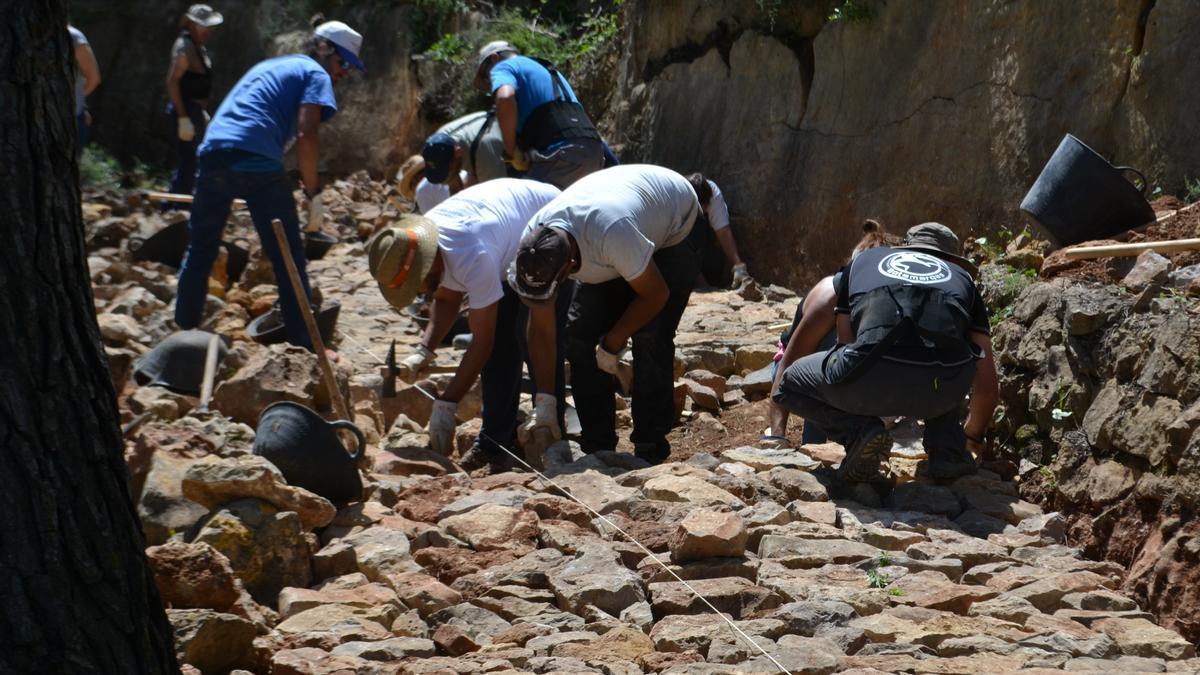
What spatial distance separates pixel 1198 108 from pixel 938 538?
3.00 metres

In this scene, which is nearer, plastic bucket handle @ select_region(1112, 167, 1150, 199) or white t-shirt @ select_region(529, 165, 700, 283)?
white t-shirt @ select_region(529, 165, 700, 283)

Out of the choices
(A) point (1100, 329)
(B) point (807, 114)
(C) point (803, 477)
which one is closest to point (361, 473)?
(C) point (803, 477)

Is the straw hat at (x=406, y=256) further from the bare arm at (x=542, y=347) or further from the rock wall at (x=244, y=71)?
the rock wall at (x=244, y=71)

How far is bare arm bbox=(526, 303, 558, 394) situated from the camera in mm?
5298

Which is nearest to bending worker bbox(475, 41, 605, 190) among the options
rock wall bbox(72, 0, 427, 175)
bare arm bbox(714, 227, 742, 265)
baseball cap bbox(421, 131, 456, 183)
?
baseball cap bbox(421, 131, 456, 183)

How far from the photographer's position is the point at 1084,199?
→ 5.79 meters

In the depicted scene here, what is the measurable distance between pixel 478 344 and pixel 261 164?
6.94 feet

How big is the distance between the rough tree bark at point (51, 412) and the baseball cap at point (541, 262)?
253 centimetres

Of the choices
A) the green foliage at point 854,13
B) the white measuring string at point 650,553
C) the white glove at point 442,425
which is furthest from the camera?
the green foliage at point 854,13

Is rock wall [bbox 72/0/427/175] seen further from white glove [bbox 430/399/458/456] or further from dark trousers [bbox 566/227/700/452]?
dark trousers [bbox 566/227/700/452]

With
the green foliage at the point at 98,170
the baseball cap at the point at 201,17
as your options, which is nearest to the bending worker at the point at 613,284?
the baseball cap at the point at 201,17

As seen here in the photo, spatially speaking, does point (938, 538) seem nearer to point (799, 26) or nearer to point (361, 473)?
point (361, 473)

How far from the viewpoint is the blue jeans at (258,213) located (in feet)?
22.6

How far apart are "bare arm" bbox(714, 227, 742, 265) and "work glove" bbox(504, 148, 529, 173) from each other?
1545 millimetres
